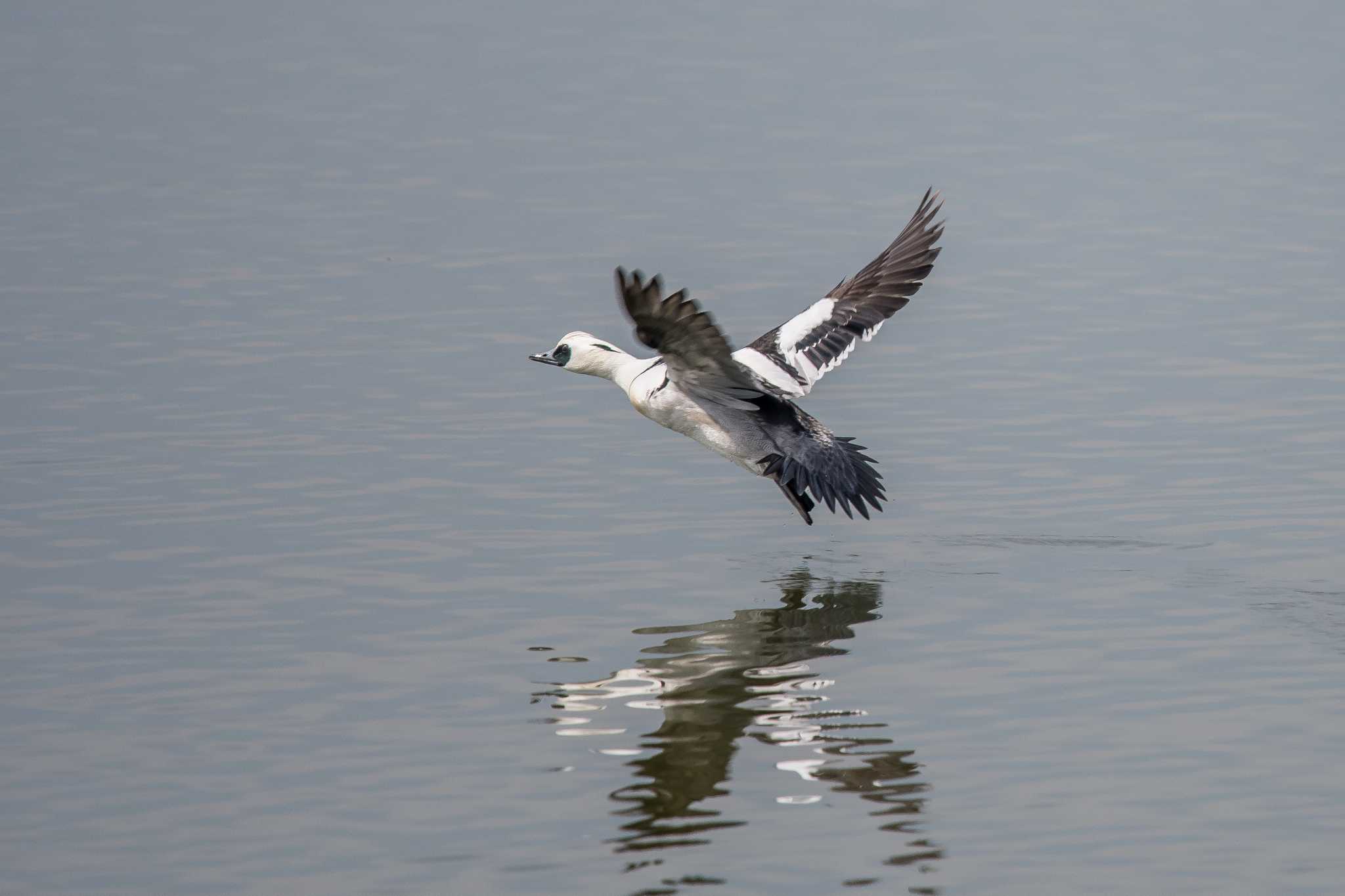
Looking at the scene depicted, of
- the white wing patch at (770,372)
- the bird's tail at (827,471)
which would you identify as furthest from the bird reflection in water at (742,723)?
the white wing patch at (770,372)

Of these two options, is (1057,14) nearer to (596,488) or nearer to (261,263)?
(261,263)

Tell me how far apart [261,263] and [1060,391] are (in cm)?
757

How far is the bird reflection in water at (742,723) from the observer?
7473mm

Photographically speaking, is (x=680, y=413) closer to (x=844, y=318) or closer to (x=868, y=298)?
(x=844, y=318)

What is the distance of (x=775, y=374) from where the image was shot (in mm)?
Result: 11352

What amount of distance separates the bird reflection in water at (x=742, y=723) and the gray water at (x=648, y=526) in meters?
0.03

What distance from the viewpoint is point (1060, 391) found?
14.7 metres

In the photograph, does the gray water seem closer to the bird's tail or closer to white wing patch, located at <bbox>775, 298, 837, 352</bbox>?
the bird's tail

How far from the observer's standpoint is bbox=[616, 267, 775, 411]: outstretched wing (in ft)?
30.6

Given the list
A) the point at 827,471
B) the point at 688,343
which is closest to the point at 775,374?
the point at 827,471

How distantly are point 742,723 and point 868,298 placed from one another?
4358mm

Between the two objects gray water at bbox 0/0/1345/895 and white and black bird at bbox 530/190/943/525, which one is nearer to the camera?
gray water at bbox 0/0/1345/895

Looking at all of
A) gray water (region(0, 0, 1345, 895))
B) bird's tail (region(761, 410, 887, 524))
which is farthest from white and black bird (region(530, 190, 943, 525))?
gray water (region(0, 0, 1345, 895))

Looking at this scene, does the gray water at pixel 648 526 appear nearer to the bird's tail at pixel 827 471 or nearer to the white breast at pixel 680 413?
the bird's tail at pixel 827 471
